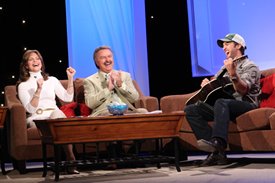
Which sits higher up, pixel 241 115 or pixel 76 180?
pixel 241 115

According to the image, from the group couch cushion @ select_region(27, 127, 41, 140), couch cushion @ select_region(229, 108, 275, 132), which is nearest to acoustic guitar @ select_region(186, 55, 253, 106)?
couch cushion @ select_region(229, 108, 275, 132)

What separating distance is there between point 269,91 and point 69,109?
70.1 inches

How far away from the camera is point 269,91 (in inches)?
176

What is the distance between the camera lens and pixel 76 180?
3676mm

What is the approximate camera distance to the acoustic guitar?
14.4 feet

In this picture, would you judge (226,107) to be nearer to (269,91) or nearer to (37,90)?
(269,91)

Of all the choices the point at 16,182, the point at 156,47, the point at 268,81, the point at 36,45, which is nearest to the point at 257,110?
the point at 268,81

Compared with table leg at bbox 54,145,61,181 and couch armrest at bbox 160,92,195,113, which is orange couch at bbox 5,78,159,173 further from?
couch armrest at bbox 160,92,195,113

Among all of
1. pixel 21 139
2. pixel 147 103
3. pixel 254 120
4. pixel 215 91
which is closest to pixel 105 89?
pixel 147 103

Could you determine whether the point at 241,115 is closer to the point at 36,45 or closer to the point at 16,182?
the point at 16,182

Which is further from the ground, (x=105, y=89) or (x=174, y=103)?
(x=105, y=89)

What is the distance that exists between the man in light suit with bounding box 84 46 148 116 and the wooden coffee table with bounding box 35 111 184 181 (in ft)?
2.51

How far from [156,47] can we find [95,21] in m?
0.84

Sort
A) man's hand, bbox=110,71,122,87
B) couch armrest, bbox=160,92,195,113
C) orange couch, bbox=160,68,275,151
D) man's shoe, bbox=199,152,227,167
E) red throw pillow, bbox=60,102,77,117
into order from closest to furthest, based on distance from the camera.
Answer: orange couch, bbox=160,68,275,151
man's shoe, bbox=199,152,227,167
man's hand, bbox=110,71,122,87
red throw pillow, bbox=60,102,77,117
couch armrest, bbox=160,92,195,113
